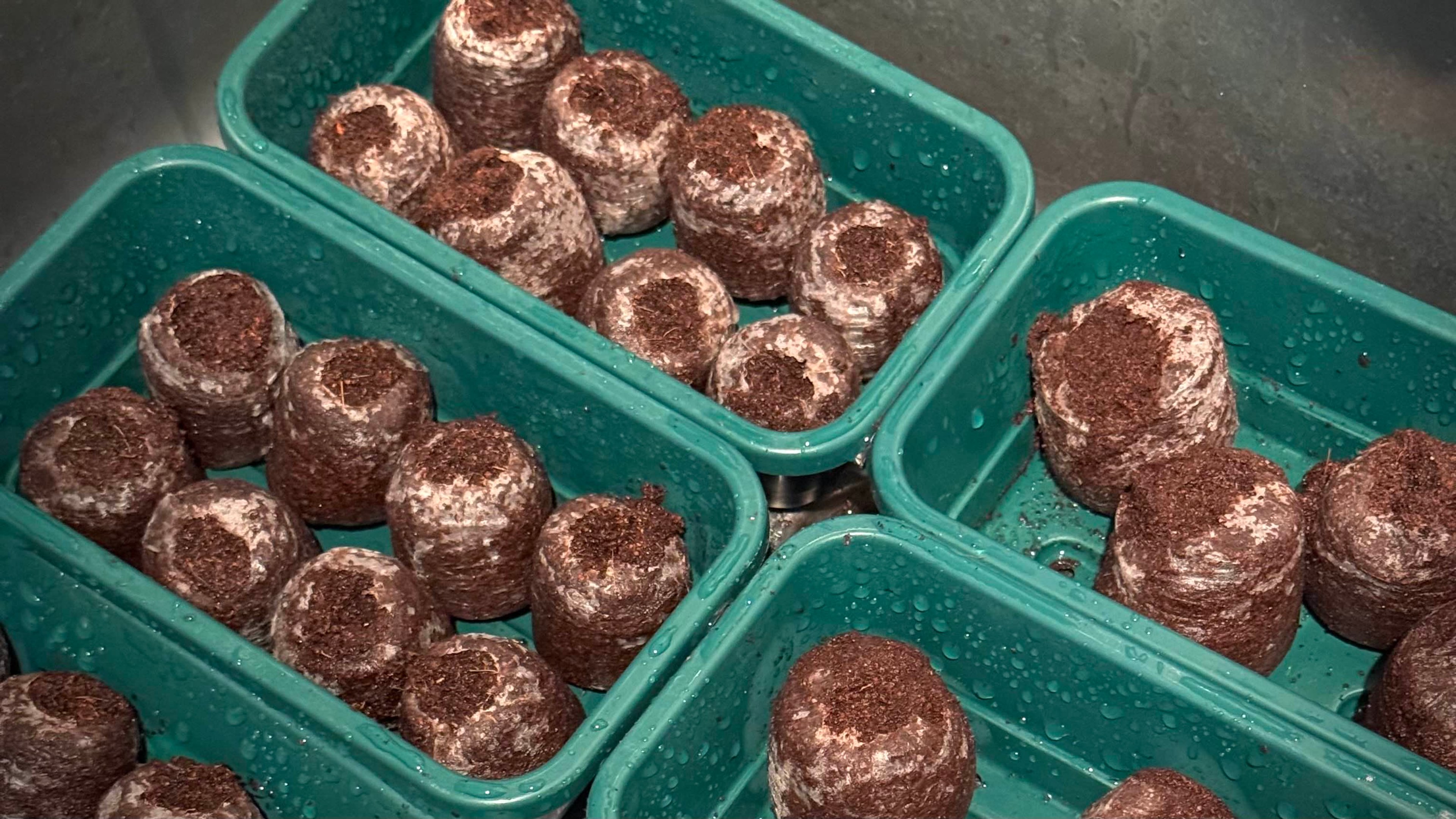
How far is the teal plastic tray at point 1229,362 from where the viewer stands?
219 cm

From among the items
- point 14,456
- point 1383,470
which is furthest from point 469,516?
point 1383,470

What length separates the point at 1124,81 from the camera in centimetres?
261

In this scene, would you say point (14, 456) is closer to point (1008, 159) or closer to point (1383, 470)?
point (1008, 159)

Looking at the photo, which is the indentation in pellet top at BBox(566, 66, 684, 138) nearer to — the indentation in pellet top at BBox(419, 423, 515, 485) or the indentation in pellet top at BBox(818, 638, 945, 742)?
the indentation in pellet top at BBox(419, 423, 515, 485)

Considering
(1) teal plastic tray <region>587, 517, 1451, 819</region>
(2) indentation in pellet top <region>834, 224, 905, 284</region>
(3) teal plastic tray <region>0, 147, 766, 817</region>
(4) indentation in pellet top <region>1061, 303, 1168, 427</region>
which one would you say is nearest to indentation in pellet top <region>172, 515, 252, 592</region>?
(3) teal plastic tray <region>0, 147, 766, 817</region>

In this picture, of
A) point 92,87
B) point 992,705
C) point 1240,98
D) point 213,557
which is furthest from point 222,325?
point 1240,98

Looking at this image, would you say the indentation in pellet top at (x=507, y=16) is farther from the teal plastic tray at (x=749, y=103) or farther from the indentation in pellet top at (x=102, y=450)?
the indentation in pellet top at (x=102, y=450)

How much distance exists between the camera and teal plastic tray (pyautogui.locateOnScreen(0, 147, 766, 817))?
195cm

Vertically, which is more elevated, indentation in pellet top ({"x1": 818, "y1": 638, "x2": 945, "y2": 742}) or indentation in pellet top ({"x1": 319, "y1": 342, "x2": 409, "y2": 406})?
indentation in pellet top ({"x1": 319, "y1": 342, "x2": 409, "y2": 406})

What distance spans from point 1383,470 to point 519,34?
53.3 inches

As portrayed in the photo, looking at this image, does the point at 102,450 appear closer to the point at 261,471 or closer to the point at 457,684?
the point at 261,471

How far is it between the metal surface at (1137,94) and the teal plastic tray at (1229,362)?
31 cm

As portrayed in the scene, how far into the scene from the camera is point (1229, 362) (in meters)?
2.42

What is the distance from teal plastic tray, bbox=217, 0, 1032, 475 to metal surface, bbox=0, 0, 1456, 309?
0.32m
